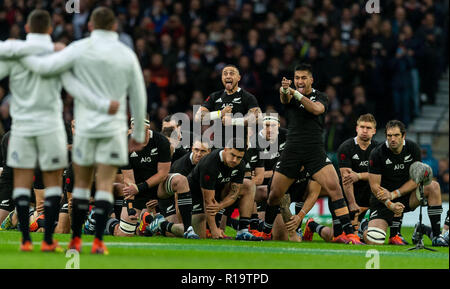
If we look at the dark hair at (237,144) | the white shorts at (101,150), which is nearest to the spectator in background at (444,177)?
the dark hair at (237,144)

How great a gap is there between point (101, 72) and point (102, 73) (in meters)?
0.01

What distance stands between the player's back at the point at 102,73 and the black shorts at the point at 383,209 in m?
5.27

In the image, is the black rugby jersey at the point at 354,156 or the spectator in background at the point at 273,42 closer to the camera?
the black rugby jersey at the point at 354,156

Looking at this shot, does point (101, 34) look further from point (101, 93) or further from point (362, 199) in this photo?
point (362, 199)

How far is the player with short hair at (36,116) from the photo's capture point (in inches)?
332

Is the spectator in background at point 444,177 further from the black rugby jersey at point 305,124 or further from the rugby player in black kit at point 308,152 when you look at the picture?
the black rugby jersey at point 305,124

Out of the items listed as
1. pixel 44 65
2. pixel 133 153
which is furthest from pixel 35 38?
pixel 133 153

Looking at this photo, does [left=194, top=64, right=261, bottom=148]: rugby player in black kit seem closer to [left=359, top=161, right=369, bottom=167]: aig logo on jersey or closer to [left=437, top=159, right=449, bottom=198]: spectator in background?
[left=359, top=161, right=369, bottom=167]: aig logo on jersey

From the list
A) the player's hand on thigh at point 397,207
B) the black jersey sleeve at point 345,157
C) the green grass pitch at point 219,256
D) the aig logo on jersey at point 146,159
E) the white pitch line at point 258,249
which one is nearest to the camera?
the green grass pitch at point 219,256

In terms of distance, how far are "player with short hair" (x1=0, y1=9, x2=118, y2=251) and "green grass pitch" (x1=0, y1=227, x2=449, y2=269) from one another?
0.67 meters

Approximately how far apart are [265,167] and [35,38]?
5.85 metres

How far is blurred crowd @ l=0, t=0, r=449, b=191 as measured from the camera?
1898 centimetres

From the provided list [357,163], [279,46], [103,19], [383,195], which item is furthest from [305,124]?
[279,46]

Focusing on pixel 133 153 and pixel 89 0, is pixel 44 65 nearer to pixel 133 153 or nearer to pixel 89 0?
pixel 133 153
